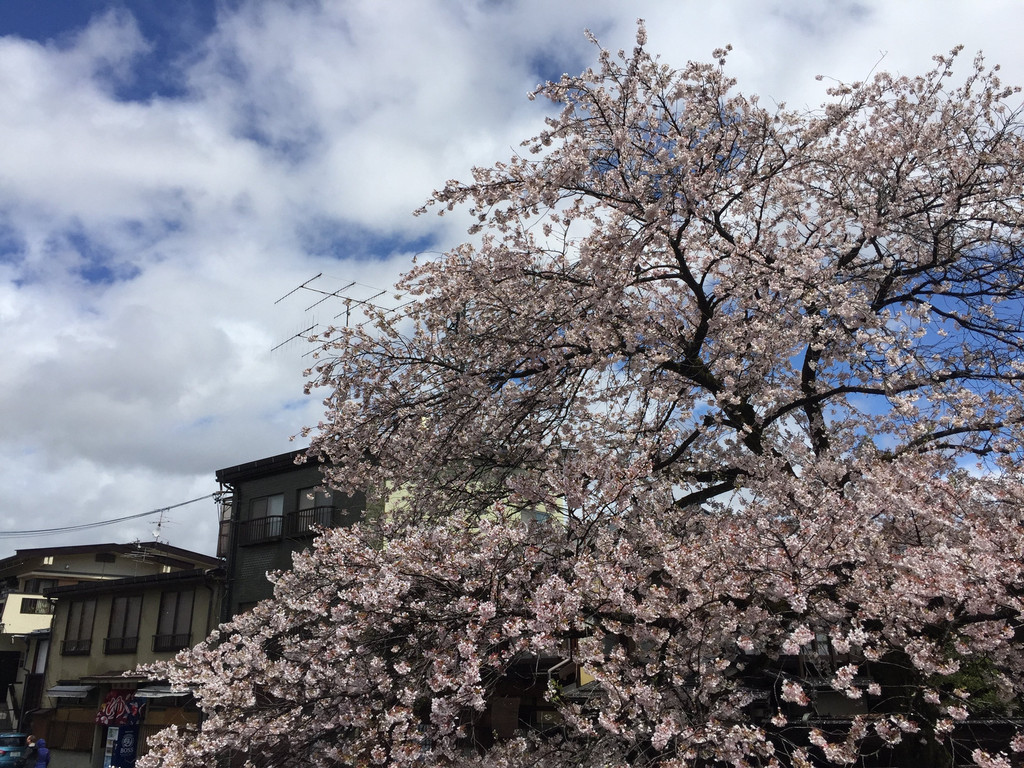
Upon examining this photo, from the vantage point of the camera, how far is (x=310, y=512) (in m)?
23.0

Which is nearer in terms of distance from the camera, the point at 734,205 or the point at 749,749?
the point at 749,749

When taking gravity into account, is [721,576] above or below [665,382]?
below

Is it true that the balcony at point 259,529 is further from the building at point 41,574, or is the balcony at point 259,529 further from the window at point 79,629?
the building at point 41,574

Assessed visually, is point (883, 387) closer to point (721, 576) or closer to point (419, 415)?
point (721, 576)

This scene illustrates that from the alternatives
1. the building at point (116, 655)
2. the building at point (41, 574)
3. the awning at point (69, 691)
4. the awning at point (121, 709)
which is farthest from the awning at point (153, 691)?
the building at point (41, 574)

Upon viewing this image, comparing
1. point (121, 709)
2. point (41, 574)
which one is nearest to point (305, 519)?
point (121, 709)

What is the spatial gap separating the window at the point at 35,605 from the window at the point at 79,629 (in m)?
5.70

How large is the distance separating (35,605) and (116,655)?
10288 mm

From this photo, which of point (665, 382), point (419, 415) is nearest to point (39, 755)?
point (419, 415)

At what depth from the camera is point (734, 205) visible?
8633 millimetres

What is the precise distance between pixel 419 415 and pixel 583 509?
3.53 meters

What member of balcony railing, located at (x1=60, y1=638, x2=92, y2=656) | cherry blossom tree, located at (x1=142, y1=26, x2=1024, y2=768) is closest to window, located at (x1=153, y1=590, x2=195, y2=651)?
balcony railing, located at (x1=60, y1=638, x2=92, y2=656)

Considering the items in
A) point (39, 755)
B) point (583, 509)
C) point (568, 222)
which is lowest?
point (39, 755)

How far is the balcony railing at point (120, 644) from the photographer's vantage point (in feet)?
88.5
